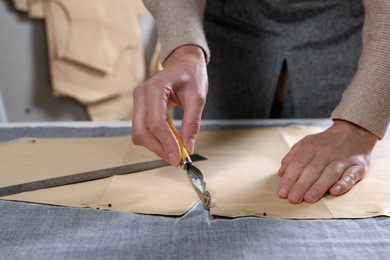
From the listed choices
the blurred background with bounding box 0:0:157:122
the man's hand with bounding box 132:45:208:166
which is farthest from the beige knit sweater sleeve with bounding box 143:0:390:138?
the blurred background with bounding box 0:0:157:122

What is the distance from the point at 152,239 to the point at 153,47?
1.84 metres

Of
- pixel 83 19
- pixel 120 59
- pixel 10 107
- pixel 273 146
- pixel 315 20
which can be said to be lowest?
pixel 10 107

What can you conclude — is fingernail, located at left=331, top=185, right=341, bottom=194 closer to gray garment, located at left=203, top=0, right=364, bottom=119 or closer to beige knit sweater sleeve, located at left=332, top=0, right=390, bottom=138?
beige knit sweater sleeve, located at left=332, top=0, right=390, bottom=138

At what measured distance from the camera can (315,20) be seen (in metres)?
1.12

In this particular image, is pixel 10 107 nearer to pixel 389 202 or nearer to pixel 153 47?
pixel 153 47

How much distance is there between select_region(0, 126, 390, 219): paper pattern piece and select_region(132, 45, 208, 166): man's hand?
0.22 feet

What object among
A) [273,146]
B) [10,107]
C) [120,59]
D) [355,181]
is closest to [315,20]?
[273,146]

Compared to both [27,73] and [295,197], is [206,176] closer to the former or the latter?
[295,197]

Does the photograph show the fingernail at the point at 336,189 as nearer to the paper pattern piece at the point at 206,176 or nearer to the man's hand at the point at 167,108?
the paper pattern piece at the point at 206,176

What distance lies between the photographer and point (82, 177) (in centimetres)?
81

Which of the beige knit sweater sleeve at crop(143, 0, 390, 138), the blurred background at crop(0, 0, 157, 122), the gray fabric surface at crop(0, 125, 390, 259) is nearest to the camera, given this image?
the gray fabric surface at crop(0, 125, 390, 259)

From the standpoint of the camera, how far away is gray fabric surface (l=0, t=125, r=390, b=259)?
0.59 metres

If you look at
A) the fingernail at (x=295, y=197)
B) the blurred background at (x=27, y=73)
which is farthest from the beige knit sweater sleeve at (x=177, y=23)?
the blurred background at (x=27, y=73)

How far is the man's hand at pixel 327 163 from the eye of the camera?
2.40 ft
